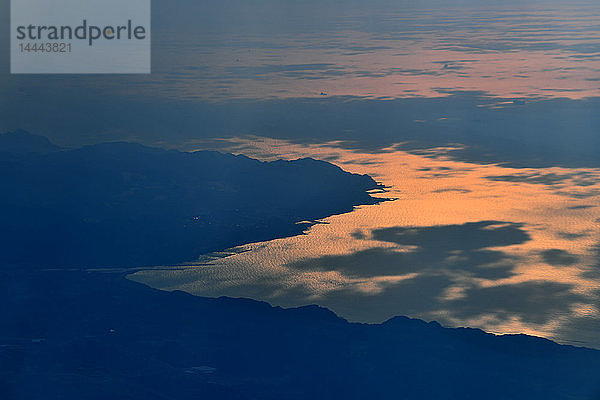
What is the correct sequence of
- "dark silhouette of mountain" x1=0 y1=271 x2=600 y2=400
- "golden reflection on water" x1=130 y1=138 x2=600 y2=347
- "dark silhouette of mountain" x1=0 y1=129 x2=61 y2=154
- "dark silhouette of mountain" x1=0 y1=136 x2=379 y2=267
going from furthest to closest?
"dark silhouette of mountain" x1=0 y1=129 x2=61 y2=154 → "dark silhouette of mountain" x1=0 y1=136 x2=379 y2=267 → "golden reflection on water" x1=130 y1=138 x2=600 y2=347 → "dark silhouette of mountain" x1=0 y1=271 x2=600 y2=400

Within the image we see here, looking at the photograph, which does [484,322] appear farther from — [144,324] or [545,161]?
[545,161]

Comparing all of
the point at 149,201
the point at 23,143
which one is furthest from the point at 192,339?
the point at 23,143

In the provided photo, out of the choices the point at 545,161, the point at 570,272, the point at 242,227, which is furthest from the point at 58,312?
the point at 545,161

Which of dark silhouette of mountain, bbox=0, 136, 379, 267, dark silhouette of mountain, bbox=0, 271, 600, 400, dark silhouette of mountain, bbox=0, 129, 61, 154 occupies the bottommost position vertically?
dark silhouette of mountain, bbox=0, 271, 600, 400

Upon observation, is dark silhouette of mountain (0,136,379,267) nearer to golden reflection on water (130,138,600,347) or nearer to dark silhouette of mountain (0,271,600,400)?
golden reflection on water (130,138,600,347)

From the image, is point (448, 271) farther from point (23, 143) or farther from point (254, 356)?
point (23, 143)

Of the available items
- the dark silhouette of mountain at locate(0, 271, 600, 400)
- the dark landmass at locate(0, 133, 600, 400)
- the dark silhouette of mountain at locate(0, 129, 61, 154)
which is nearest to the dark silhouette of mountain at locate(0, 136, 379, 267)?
the dark landmass at locate(0, 133, 600, 400)
